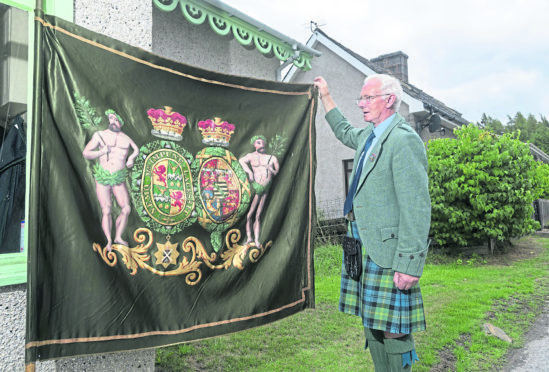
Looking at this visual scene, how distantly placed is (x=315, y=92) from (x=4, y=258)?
2.23 meters

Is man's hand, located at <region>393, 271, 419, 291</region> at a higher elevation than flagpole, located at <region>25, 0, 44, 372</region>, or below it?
below

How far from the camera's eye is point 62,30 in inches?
77.7

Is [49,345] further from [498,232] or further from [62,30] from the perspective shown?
[498,232]

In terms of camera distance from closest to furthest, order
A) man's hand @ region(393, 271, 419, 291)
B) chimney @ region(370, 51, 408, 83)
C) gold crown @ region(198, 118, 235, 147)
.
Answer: man's hand @ region(393, 271, 419, 291), gold crown @ region(198, 118, 235, 147), chimney @ region(370, 51, 408, 83)

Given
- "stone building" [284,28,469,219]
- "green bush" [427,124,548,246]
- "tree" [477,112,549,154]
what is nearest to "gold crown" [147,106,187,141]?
"green bush" [427,124,548,246]

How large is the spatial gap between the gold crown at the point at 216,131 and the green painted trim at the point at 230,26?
1.06 meters

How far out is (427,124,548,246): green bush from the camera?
8453 mm

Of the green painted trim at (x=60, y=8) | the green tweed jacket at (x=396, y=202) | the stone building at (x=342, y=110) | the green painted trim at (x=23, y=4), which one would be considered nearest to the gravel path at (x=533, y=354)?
the green tweed jacket at (x=396, y=202)

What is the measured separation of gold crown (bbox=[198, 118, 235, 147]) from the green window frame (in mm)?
908

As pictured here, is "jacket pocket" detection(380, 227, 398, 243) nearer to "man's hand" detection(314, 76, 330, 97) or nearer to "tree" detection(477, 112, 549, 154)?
"man's hand" detection(314, 76, 330, 97)

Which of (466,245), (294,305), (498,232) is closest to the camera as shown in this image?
(294,305)

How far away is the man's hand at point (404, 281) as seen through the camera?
217 cm

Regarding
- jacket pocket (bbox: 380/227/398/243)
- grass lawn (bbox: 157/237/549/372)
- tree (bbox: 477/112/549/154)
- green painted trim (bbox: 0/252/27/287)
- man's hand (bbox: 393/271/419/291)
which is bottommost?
grass lawn (bbox: 157/237/549/372)

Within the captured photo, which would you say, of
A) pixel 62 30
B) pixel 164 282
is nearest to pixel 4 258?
pixel 164 282
